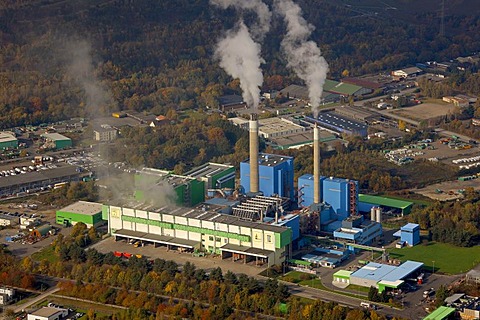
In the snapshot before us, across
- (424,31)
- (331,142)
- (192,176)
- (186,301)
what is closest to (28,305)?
(186,301)

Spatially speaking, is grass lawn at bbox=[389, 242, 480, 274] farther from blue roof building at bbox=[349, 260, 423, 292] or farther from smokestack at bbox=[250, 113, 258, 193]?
smokestack at bbox=[250, 113, 258, 193]

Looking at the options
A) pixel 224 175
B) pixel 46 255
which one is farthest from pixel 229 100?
pixel 46 255

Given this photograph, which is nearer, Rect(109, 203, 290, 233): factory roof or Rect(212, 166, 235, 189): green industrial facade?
Rect(109, 203, 290, 233): factory roof

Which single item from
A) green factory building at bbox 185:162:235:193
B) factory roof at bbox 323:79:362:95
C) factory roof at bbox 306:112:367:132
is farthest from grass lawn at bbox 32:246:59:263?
factory roof at bbox 323:79:362:95

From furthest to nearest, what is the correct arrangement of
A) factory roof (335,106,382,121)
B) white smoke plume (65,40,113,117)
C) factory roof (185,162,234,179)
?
1. white smoke plume (65,40,113,117)
2. factory roof (335,106,382,121)
3. factory roof (185,162,234,179)

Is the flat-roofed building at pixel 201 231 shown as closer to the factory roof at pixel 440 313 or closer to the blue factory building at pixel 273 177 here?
the blue factory building at pixel 273 177

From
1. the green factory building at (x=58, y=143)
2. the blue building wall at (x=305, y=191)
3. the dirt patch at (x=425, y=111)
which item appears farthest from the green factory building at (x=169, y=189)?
the dirt patch at (x=425, y=111)
